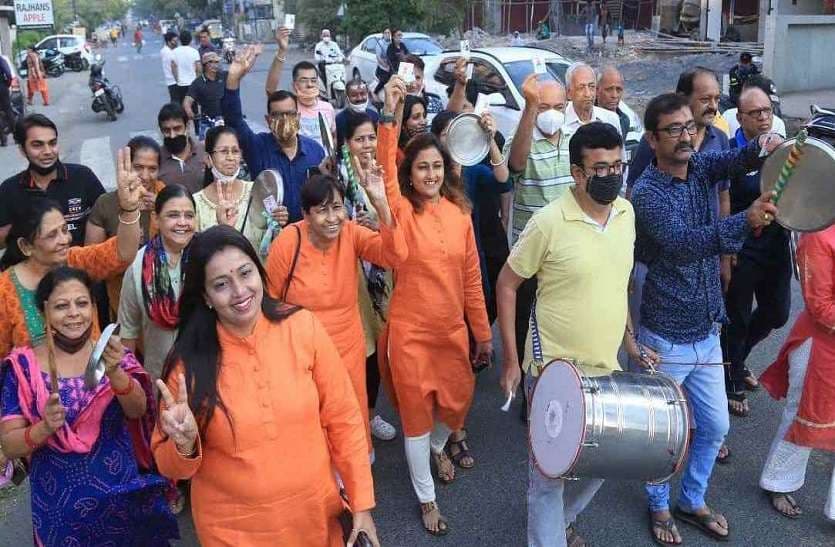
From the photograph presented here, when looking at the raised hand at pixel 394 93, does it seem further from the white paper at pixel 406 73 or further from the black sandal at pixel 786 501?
the black sandal at pixel 786 501

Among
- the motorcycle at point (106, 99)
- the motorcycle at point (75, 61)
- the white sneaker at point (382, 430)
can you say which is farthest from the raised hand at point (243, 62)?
the motorcycle at point (75, 61)

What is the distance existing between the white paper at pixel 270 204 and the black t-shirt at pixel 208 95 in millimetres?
5813

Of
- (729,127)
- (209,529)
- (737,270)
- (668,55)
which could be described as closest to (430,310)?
(209,529)

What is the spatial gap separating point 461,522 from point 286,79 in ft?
74.6

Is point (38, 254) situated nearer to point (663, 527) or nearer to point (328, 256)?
point (328, 256)

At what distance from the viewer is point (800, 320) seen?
3.56 m

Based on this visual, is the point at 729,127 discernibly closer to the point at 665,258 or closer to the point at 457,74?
the point at 457,74

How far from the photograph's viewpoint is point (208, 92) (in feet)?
30.9

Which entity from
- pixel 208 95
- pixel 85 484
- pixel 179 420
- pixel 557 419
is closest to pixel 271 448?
pixel 179 420

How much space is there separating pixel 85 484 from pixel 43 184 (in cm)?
209

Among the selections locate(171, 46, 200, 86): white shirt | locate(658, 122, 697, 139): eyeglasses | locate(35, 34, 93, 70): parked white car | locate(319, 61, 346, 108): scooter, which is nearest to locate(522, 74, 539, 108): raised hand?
locate(658, 122, 697, 139): eyeglasses

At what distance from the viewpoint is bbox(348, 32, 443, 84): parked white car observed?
1644cm

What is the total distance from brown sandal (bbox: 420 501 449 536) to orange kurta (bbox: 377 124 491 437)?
35 centimetres

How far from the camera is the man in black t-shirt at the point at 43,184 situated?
160 inches
